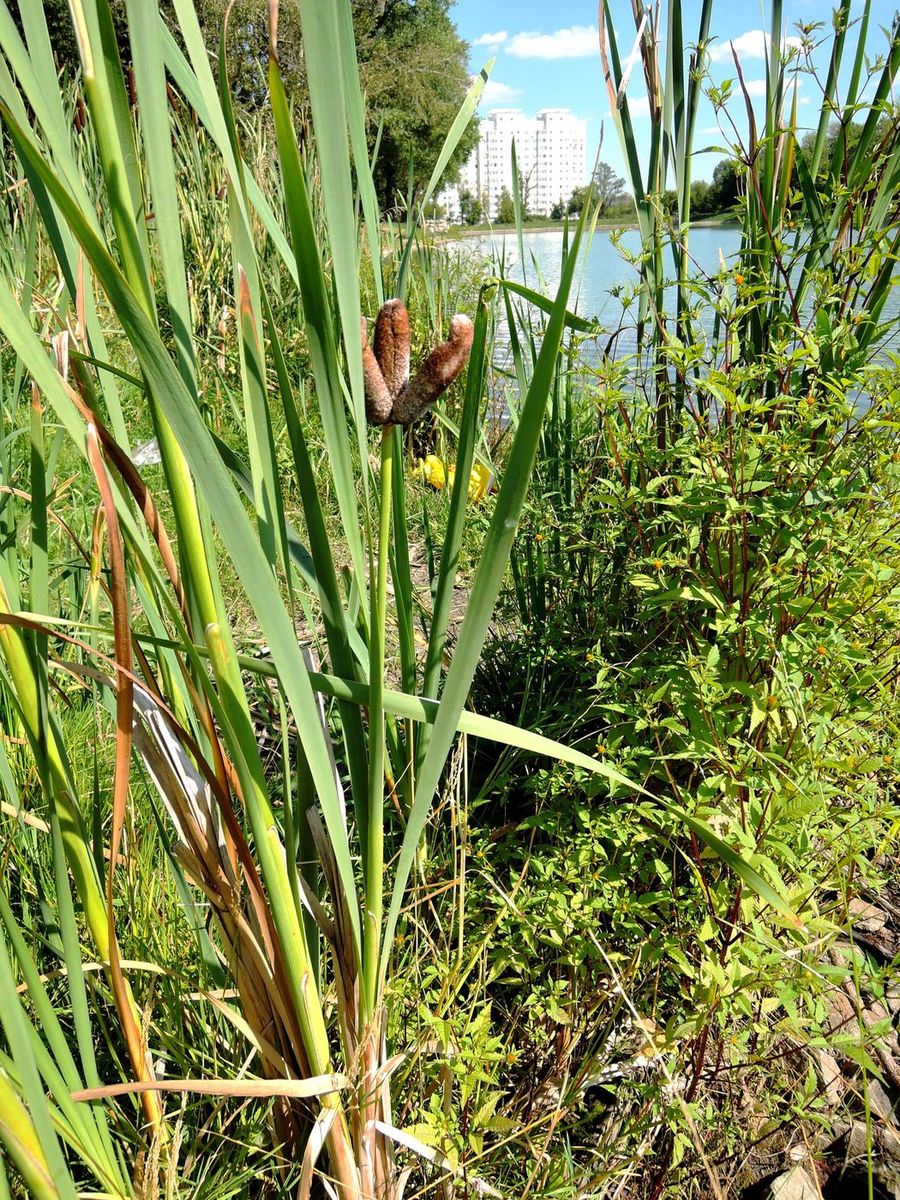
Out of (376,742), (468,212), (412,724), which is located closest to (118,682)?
(376,742)

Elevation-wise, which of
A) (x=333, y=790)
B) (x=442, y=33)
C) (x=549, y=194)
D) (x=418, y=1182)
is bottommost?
(x=418, y=1182)

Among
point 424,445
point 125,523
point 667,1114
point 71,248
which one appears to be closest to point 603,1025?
point 667,1114

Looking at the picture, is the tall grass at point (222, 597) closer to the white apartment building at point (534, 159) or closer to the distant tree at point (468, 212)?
the white apartment building at point (534, 159)

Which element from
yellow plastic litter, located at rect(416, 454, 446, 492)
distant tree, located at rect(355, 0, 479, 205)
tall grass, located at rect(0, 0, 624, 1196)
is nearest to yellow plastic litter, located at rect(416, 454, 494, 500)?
yellow plastic litter, located at rect(416, 454, 446, 492)

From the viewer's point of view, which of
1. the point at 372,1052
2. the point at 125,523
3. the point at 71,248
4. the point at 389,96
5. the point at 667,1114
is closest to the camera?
the point at 125,523

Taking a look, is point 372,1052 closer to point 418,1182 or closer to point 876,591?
point 418,1182

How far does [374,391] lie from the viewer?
669mm

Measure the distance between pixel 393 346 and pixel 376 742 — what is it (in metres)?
0.32

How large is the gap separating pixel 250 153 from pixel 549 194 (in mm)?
1717

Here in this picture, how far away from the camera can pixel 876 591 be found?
1.28m

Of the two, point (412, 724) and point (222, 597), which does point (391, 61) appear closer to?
point (412, 724)

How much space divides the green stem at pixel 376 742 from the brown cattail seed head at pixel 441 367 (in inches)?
1.6

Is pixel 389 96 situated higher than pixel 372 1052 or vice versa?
pixel 389 96

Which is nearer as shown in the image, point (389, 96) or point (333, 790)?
point (333, 790)
